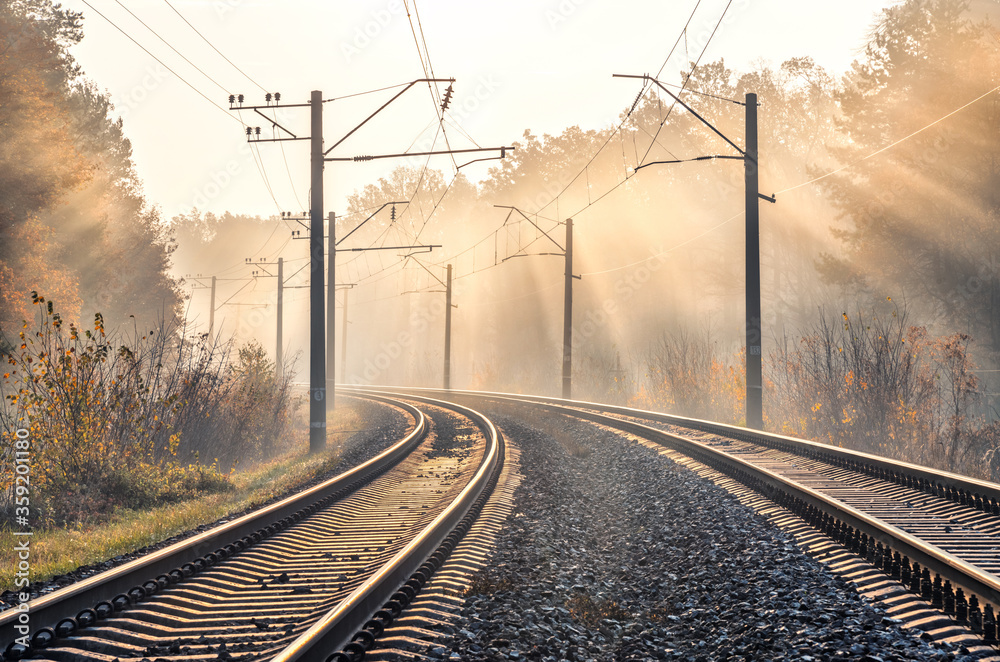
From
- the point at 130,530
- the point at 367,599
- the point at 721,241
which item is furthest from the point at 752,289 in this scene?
the point at 721,241

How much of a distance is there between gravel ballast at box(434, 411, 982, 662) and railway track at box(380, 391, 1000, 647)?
0.42m

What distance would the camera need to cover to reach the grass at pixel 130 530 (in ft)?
19.6

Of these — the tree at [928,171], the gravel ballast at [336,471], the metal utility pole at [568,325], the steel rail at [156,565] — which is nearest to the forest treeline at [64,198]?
the gravel ballast at [336,471]

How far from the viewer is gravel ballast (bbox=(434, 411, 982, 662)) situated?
407 centimetres

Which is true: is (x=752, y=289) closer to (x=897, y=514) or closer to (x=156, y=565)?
(x=897, y=514)

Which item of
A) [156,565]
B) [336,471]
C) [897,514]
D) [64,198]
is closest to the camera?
[156,565]

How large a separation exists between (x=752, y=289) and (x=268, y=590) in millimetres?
14206

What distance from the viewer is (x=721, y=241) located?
154ft

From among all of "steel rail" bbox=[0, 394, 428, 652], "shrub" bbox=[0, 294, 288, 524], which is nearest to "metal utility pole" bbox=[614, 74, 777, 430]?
"steel rail" bbox=[0, 394, 428, 652]

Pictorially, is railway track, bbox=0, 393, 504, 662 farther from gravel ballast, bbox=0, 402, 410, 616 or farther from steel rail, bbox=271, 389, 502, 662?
gravel ballast, bbox=0, 402, 410, 616

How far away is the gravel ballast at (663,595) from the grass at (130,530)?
11.1 ft

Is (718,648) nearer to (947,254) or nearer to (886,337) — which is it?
(886,337)

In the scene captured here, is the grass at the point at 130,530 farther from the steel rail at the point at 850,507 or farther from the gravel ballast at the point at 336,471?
the steel rail at the point at 850,507

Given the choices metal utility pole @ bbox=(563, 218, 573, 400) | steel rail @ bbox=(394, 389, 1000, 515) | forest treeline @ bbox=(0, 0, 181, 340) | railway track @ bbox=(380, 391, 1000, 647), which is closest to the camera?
railway track @ bbox=(380, 391, 1000, 647)
